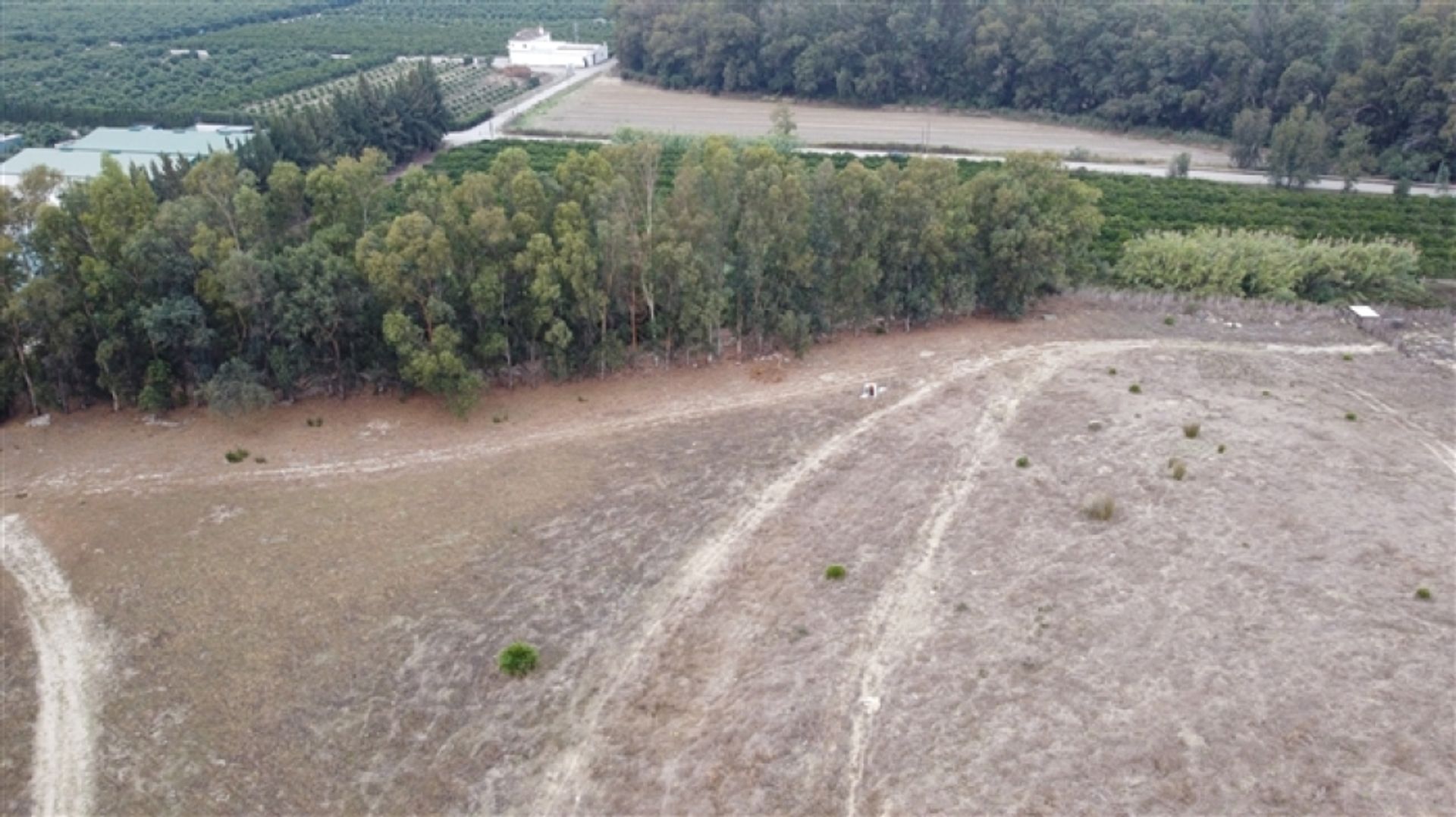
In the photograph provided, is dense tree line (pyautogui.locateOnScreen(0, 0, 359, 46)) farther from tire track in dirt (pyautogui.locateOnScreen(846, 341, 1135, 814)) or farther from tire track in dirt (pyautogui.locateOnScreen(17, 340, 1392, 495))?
tire track in dirt (pyautogui.locateOnScreen(846, 341, 1135, 814))

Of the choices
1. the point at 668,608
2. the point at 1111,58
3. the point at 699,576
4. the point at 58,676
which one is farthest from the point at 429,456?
the point at 1111,58

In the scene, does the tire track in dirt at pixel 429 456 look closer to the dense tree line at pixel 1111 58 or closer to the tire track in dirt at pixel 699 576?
the tire track in dirt at pixel 699 576

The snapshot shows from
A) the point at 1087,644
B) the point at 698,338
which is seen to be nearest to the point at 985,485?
the point at 1087,644

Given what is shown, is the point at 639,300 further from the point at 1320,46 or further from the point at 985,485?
the point at 1320,46

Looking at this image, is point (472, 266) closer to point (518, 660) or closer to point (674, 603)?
point (674, 603)

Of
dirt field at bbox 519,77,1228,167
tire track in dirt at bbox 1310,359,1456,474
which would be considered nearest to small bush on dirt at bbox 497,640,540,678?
tire track in dirt at bbox 1310,359,1456,474

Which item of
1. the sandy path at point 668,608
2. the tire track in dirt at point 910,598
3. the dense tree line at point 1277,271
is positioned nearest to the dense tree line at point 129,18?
the dense tree line at point 1277,271
